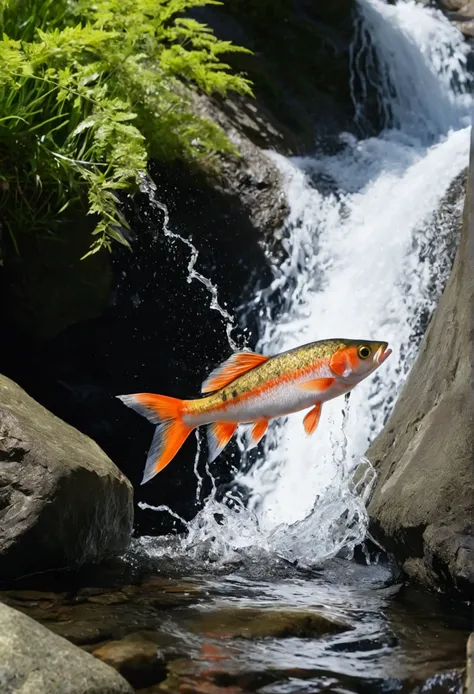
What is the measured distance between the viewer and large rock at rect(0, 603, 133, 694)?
2.35 m

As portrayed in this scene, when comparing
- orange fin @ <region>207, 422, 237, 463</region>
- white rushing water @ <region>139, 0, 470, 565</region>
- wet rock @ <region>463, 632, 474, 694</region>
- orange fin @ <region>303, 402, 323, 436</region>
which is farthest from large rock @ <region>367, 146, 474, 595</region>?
orange fin @ <region>207, 422, 237, 463</region>

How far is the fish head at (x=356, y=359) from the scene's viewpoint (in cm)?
301

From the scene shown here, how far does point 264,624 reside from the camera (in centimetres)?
319

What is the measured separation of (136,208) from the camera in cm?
658

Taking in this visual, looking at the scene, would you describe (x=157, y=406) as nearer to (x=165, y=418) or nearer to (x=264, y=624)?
(x=165, y=418)

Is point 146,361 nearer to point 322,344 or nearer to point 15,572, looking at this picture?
point 15,572

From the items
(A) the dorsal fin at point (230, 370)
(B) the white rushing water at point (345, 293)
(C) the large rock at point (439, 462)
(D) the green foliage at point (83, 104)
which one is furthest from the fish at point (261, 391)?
(D) the green foliage at point (83, 104)

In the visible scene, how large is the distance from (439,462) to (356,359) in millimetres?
982

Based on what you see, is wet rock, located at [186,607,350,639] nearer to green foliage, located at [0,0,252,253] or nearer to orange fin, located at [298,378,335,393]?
orange fin, located at [298,378,335,393]

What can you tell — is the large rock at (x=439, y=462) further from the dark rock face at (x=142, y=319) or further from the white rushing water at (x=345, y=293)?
Result: the dark rock face at (x=142, y=319)

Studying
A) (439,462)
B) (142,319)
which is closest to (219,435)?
(439,462)

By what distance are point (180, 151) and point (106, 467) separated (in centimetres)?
359

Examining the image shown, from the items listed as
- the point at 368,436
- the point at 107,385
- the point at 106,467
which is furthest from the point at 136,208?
the point at 106,467

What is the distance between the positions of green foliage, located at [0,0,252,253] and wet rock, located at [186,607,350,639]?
9.16 feet
